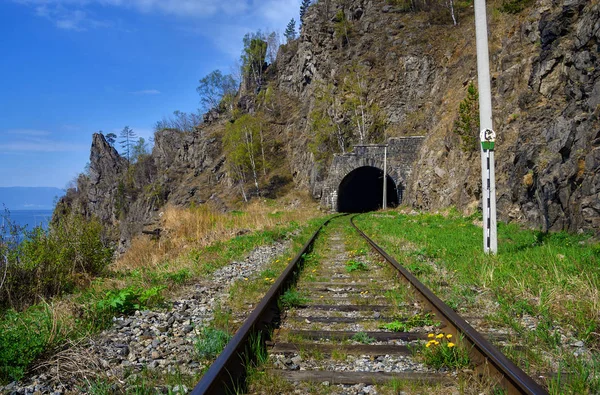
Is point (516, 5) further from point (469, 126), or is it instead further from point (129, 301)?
point (129, 301)

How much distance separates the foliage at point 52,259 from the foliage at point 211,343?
11.9 feet

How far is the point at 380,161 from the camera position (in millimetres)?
32344

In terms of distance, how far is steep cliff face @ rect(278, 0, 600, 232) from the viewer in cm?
900

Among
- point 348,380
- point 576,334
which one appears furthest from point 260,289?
point 576,334

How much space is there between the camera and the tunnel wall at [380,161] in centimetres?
3158

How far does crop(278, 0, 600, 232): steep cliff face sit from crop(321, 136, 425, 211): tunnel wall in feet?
10.1

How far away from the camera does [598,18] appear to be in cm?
972

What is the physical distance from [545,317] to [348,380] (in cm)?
231

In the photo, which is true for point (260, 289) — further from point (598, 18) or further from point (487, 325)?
point (598, 18)

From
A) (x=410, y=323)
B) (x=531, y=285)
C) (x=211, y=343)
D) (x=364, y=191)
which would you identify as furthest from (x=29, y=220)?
A: (x=364, y=191)

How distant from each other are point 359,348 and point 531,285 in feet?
9.03

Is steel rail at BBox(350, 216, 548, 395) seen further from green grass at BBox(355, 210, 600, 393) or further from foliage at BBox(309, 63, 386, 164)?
foliage at BBox(309, 63, 386, 164)

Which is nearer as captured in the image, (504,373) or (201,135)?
(504,373)

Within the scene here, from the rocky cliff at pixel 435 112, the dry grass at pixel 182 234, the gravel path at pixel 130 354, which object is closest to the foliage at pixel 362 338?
the gravel path at pixel 130 354
